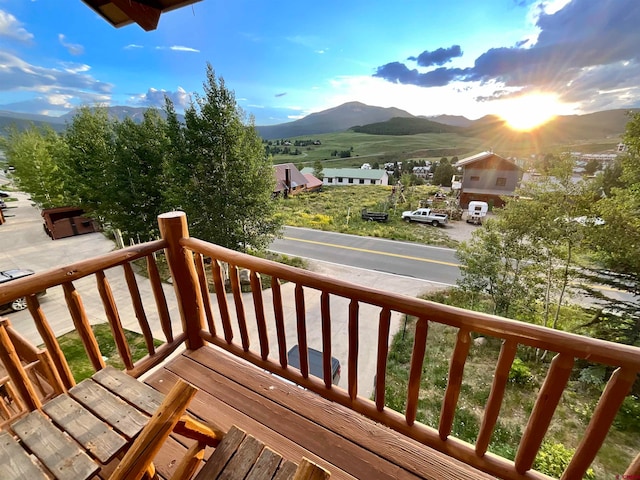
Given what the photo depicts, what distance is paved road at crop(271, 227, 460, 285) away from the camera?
10.1 meters

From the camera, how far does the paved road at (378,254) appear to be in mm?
10109

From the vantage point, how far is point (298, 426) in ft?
4.74

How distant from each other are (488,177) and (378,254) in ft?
41.1

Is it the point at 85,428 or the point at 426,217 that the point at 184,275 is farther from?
the point at 426,217

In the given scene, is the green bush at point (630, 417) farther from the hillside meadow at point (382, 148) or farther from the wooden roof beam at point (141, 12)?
the hillside meadow at point (382, 148)

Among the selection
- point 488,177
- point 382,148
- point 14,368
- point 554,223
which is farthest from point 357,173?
point 14,368

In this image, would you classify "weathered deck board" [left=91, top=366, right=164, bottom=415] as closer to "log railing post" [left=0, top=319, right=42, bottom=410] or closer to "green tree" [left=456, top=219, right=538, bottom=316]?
"log railing post" [left=0, top=319, right=42, bottom=410]

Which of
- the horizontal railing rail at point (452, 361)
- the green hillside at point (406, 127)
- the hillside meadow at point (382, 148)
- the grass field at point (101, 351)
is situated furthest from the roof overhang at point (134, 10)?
the green hillside at point (406, 127)

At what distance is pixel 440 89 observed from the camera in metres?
8.52

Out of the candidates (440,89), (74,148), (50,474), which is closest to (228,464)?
(50,474)

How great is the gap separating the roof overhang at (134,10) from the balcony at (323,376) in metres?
1.00

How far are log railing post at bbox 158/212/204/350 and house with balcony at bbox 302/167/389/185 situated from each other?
110ft

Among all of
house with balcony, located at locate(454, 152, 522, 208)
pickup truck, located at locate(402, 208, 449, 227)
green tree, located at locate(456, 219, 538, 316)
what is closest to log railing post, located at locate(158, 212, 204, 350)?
green tree, located at locate(456, 219, 538, 316)

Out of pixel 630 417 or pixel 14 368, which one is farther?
pixel 630 417
